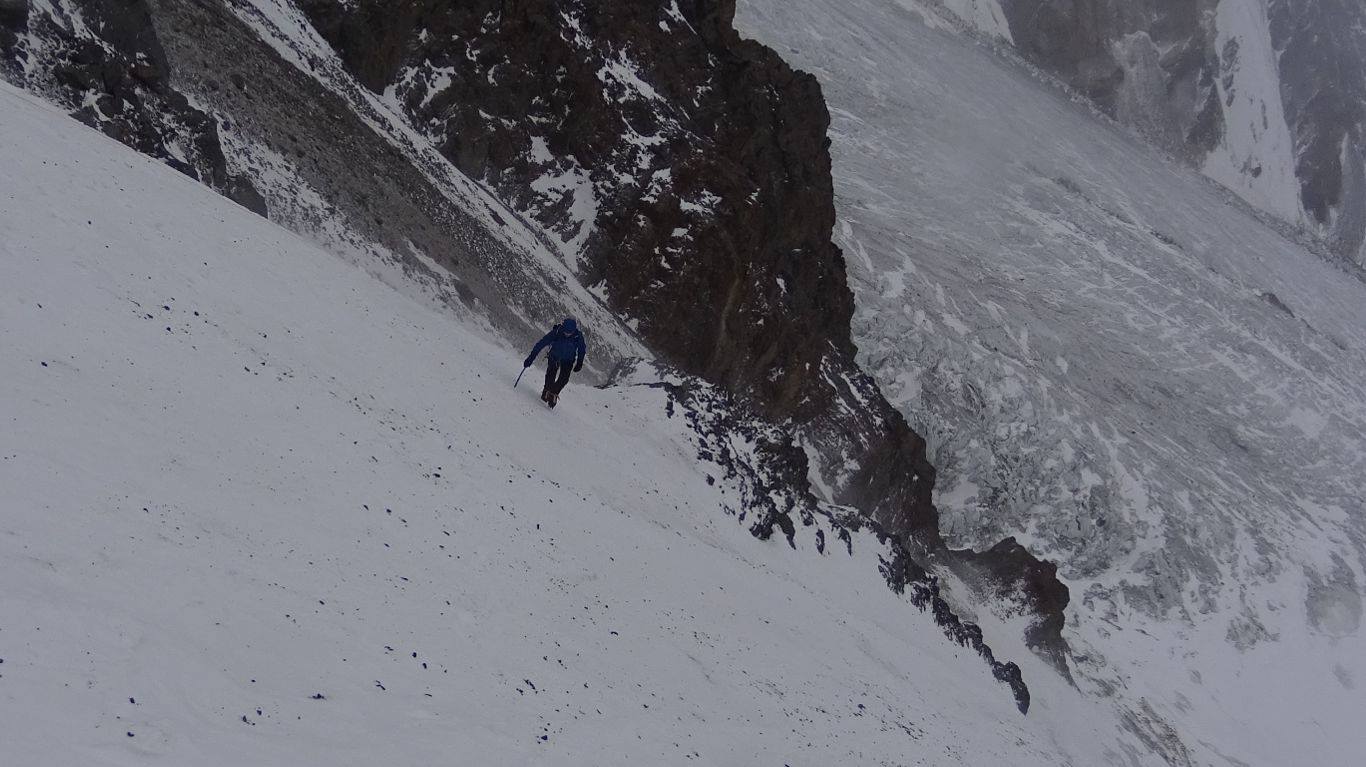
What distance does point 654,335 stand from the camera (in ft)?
137

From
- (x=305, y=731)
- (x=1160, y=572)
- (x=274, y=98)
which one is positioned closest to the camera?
(x=305, y=731)

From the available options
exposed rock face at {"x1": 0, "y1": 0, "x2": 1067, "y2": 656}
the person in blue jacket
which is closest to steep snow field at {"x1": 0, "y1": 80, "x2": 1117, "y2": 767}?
the person in blue jacket

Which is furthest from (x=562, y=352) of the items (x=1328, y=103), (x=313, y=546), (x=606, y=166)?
(x=1328, y=103)

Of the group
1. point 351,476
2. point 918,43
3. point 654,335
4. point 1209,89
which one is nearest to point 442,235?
point 654,335

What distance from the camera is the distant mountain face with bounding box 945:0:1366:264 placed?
16812 cm

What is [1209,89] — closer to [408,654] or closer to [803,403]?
[803,403]

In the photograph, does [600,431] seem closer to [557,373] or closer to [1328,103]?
[557,373]

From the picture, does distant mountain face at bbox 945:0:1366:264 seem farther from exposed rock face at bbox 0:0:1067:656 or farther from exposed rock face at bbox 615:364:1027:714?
exposed rock face at bbox 615:364:1027:714

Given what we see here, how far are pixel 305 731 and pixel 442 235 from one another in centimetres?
2464

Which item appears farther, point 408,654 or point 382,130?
point 382,130

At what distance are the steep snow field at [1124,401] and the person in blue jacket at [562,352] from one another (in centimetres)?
3001

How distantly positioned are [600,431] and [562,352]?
2.88 m

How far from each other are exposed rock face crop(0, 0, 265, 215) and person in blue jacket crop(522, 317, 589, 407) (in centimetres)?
918

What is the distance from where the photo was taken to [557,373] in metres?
17.9
